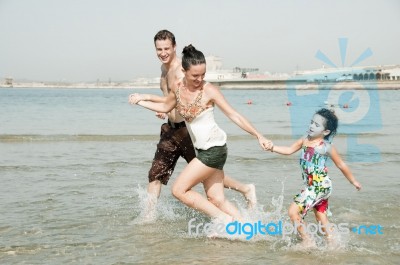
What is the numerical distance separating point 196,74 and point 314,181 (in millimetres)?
1582

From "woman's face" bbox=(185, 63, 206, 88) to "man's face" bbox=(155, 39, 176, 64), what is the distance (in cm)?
97

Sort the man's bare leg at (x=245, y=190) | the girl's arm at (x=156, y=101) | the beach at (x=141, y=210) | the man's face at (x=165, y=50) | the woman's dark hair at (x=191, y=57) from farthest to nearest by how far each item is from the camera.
Result: the man's bare leg at (x=245, y=190)
the man's face at (x=165, y=50)
the girl's arm at (x=156, y=101)
the beach at (x=141, y=210)
the woman's dark hair at (x=191, y=57)

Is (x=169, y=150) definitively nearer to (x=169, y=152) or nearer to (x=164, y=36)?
(x=169, y=152)

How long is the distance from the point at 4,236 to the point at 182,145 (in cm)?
224

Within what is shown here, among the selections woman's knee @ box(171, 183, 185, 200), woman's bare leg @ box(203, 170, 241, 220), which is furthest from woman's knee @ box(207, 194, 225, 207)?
woman's knee @ box(171, 183, 185, 200)

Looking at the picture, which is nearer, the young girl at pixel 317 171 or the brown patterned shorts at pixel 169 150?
the young girl at pixel 317 171

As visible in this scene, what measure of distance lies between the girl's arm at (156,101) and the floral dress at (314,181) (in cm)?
149

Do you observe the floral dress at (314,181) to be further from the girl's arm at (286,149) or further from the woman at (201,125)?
the woman at (201,125)

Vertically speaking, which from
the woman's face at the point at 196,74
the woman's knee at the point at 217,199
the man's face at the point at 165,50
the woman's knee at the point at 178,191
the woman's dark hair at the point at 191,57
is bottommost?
the woman's knee at the point at 217,199

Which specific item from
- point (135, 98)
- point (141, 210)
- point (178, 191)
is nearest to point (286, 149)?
point (178, 191)

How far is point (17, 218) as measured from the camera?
611cm

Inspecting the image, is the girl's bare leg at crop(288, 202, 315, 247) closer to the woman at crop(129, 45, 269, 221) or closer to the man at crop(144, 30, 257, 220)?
the woman at crop(129, 45, 269, 221)

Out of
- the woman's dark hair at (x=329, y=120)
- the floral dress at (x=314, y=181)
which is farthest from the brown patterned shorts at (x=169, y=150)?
the woman's dark hair at (x=329, y=120)

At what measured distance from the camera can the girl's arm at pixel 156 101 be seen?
529 cm
